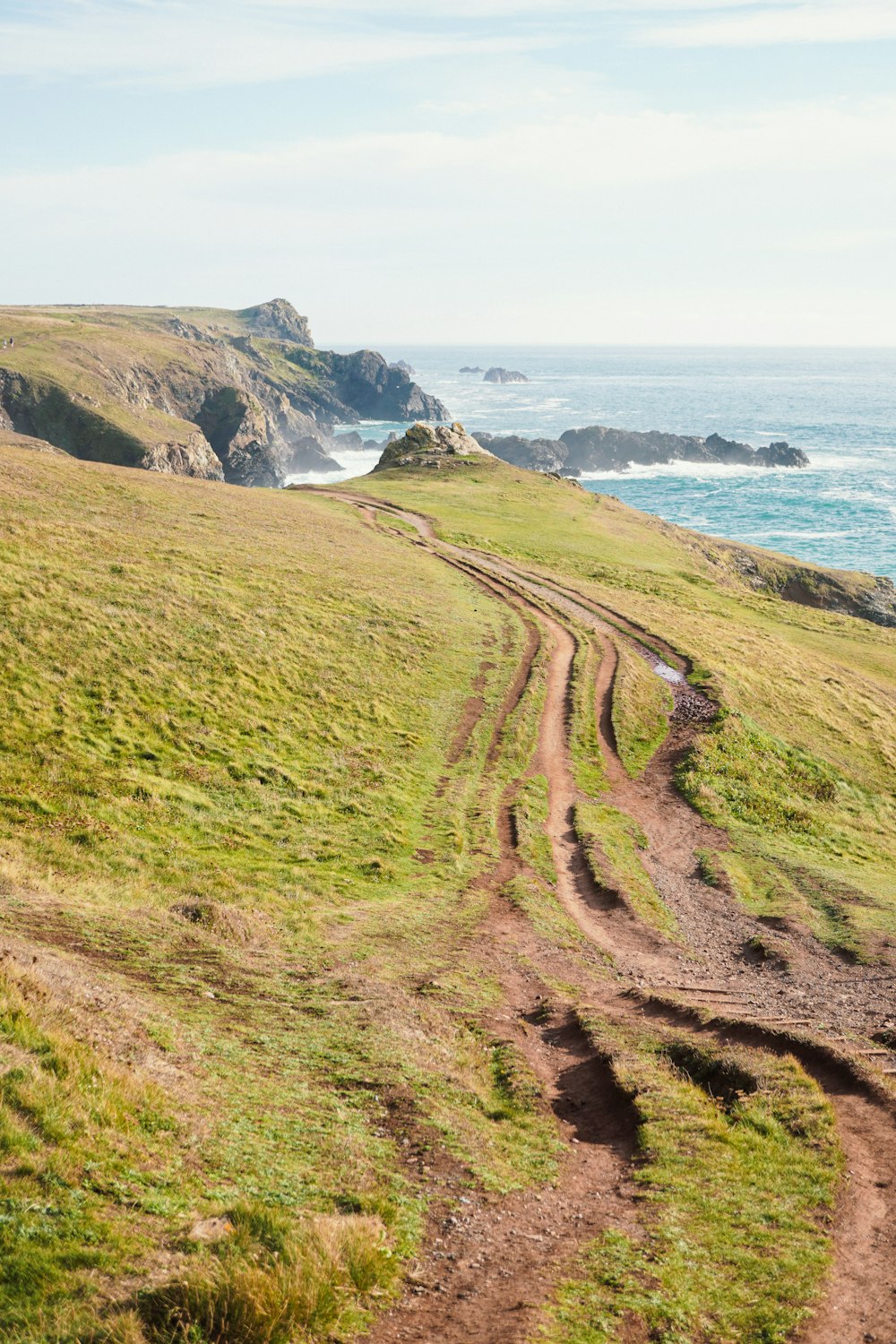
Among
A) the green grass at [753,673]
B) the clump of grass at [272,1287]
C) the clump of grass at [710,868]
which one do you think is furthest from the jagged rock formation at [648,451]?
the clump of grass at [272,1287]

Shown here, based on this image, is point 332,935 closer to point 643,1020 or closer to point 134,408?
point 643,1020

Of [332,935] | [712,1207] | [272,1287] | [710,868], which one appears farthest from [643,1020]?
[272,1287]

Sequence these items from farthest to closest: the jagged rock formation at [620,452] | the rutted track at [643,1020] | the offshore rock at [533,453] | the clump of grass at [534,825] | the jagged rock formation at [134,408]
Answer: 1. the jagged rock formation at [620,452]
2. the offshore rock at [533,453]
3. the jagged rock formation at [134,408]
4. the clump of grass at [534,825]
5. the rutted track at [643,1020]

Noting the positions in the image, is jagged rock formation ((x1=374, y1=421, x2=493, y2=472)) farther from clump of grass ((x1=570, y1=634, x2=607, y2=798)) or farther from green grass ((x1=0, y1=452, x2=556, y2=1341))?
clump of grass ((x1=570, y1=634, x2=607, y2=798))

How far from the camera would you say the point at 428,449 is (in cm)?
11069

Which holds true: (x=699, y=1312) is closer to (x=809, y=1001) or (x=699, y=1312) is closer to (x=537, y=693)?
(x=809, y=1001)

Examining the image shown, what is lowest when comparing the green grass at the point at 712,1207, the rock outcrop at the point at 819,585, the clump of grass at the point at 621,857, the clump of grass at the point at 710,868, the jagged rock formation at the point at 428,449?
the clump of grass at the point at 710,868

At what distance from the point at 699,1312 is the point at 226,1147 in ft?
19.5

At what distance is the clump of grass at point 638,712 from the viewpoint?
120 feet

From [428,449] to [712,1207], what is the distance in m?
106

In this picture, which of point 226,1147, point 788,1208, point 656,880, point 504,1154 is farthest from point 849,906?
point 226,1147

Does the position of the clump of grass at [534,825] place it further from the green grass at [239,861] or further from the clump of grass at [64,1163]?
the clump of grass at [64,1163]

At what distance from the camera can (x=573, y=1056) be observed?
16.3m

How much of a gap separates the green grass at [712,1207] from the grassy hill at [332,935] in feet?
0.19
